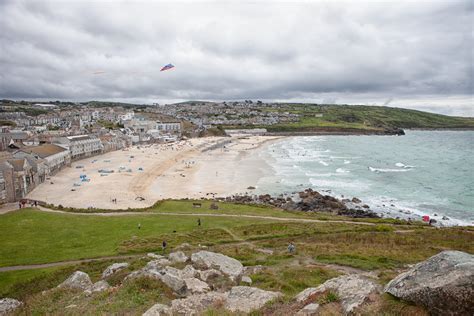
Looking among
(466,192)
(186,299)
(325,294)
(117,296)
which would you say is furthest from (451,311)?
(466,192)

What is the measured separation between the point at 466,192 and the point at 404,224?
93.6 feet

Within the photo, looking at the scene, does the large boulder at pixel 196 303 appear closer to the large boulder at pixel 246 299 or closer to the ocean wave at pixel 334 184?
the large boulder at pixel 246 299

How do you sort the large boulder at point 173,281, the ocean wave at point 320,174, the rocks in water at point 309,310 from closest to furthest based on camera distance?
1. the rocks in water at point 309,310
2. the large boulder at point 173,281
3. the ocean wave at point 320,174

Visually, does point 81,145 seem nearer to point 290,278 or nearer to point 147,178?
point 147,178

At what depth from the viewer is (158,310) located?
11234 mm

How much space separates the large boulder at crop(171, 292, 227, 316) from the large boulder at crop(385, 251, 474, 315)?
6040 mm

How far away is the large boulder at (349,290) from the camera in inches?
400

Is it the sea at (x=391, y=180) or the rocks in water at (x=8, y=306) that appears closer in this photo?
the rocks in water at (x=8, y=306)

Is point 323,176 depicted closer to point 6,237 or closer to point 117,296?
point 6,237

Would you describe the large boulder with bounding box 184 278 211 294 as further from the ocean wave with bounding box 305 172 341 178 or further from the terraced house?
the terraced house

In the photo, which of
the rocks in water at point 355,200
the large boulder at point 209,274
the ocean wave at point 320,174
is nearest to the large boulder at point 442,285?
the large boulder at point 209,274

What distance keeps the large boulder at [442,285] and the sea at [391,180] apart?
3360cm

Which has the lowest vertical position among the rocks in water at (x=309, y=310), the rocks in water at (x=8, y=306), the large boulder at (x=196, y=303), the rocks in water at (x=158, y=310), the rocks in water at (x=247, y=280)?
the rocks in water at (x=8, y=306)

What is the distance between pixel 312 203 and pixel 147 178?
34.2 m
